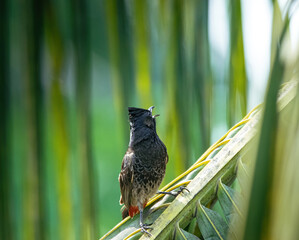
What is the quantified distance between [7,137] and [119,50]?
1.17 feet

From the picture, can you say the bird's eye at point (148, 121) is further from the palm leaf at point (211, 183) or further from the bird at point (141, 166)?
the palm leaf at point (211, 183)

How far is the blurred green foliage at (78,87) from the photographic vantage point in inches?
27.4

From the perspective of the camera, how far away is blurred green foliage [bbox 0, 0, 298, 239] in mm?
695

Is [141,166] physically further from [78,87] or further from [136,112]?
[78,87]

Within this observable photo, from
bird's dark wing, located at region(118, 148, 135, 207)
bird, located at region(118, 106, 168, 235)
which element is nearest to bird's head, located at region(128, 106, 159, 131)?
bird, located at region(118, 106, 168, 235)

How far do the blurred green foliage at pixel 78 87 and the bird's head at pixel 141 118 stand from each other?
24.9 inches

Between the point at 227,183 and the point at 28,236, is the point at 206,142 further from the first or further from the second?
the point at 28,236

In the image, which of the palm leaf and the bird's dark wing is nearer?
the palm leaf

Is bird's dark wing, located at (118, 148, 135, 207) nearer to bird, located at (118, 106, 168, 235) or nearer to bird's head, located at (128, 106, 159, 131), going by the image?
bird, located at (118, 106, 168, 235)

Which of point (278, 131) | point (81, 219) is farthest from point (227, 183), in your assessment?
point (278, 131)

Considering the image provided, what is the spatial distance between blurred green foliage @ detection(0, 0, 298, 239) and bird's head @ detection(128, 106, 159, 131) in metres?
0.63

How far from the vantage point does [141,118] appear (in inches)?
71.9

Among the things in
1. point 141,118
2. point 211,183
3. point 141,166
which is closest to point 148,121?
point 141,118

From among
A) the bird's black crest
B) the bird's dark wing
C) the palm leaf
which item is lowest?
the bird's dark wing
